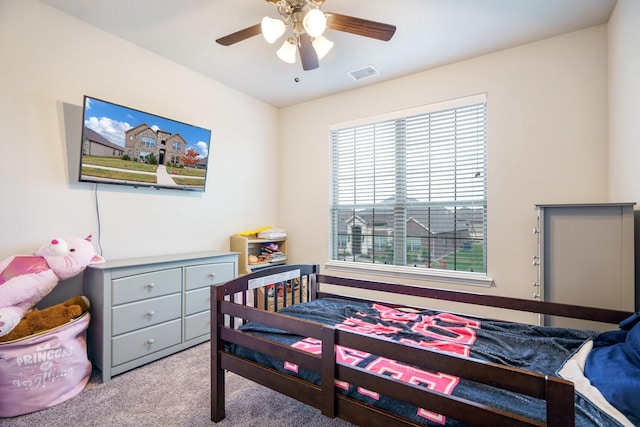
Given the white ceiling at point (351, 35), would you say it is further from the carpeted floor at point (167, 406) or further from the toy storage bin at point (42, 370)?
the carpeted floor at point (167, 406)

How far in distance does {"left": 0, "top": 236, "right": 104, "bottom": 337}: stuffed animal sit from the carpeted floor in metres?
0.62

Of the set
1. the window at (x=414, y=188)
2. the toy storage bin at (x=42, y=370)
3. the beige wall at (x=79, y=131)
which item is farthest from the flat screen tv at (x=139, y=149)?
the window at (x=414, y=188)

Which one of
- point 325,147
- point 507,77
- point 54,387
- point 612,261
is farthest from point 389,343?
point 325,147

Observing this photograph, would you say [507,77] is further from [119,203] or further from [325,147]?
[119,203]

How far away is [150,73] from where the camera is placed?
276cm

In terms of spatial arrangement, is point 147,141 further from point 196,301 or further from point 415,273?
point 415,273

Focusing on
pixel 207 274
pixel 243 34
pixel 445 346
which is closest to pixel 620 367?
pixel 445 346

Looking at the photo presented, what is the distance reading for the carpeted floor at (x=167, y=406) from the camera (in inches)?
66.9

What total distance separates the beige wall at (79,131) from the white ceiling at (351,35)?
197mm

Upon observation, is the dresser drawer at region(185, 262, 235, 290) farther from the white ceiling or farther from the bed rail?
the white ceiling

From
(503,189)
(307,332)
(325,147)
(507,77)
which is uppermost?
(507,77)

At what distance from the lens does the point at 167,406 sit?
1838 millimetres

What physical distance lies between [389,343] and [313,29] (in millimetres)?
1703

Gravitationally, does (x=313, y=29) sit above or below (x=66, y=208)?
above
